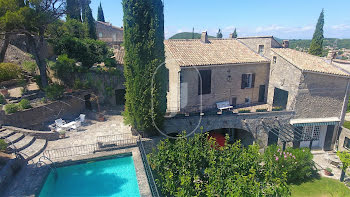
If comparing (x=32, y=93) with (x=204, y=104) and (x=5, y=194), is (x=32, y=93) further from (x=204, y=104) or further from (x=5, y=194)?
(x=204, y=104)

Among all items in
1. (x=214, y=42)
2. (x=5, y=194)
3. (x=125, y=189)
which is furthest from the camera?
(x=214, y=42)

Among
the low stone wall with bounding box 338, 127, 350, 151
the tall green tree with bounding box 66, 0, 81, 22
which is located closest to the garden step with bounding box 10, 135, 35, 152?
the tall green tree with bounding box 66, 0, 81, 22

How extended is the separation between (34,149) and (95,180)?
580 cm

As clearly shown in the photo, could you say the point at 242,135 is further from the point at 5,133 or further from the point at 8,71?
the point at 8,71

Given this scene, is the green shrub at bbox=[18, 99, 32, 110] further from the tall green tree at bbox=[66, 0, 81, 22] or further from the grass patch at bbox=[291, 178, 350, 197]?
the grass patch at bbox=[291, 178, 350, 197]

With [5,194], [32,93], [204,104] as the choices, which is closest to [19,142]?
[5,194]

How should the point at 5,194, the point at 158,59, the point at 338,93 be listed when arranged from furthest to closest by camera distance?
the point at 338,93 < the point at 158,59 < the point at 5,194

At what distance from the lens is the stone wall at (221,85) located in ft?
61.4

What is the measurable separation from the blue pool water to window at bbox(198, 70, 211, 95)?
9240mm

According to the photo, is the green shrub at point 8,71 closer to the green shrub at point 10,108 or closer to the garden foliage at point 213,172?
the green shrub at point 10,108

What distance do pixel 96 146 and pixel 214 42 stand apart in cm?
1656

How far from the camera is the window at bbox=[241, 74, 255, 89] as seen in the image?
70.2ft

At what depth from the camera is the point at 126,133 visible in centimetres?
1673

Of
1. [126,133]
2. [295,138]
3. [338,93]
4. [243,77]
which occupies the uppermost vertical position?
[243,77]
